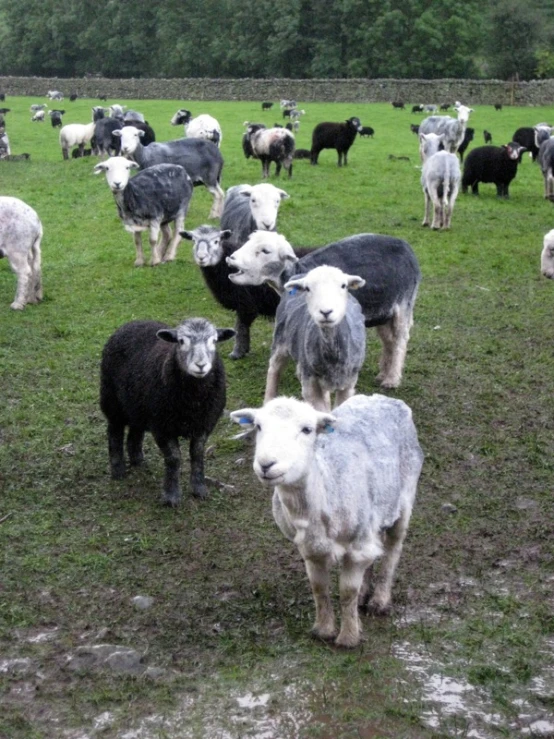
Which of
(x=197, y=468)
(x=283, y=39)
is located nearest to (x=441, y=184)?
(x=197, y=468)

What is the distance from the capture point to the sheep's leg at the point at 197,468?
20.8ft

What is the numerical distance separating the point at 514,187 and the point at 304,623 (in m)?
16.5

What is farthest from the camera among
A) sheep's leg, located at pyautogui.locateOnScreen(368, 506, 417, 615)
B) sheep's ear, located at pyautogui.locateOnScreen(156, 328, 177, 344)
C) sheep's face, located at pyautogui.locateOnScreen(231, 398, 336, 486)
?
sheep's ear, located at pyautogui.locateOnScreen(156, 328, 177, 344)

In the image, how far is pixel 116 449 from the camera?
666cm

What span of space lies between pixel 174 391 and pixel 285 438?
205 centimetres

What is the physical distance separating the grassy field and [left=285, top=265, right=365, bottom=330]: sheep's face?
3.69ft

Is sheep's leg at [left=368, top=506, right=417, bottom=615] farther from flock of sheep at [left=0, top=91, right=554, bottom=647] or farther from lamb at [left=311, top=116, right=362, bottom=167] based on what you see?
lamb at [left=311, top=116, right=362, bottom=167]

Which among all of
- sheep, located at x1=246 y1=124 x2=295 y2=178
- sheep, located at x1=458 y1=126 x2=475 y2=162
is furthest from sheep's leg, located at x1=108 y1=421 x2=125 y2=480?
sheep, located at x1=458 y1=126 x2=475 y2=162

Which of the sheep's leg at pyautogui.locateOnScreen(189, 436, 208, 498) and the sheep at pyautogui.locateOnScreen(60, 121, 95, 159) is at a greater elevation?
the sheep's leg at pyautogui.locateOnScreen(189, 436, 208, 498)

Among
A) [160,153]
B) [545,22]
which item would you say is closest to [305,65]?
[545,22]

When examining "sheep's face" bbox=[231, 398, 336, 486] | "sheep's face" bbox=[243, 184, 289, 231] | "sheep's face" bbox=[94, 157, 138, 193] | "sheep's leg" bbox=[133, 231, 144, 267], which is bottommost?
"sheep's leg" bbox=[133, 231, 144, 267]

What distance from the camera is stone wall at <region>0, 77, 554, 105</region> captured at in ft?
144

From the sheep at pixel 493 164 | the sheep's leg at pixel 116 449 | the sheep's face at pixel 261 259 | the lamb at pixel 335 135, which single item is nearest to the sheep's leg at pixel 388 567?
the sheep's leg at pixel 116 449

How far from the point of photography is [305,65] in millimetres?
60594
